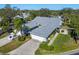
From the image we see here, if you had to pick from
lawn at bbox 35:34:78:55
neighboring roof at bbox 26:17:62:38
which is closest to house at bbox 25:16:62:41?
neighboring roof at bbox 26:17:62:38

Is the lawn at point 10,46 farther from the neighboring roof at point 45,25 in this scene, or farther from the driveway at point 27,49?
the neighboring roof at point 45,25

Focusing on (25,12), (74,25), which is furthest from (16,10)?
(74,25)

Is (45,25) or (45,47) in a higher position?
(45,25)

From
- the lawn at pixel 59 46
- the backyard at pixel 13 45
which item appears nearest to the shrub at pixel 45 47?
the lawn at pixel 59 46

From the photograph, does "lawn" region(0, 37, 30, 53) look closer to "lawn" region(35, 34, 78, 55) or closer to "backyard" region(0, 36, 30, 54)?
"backyard" region(0, 36, 30, 54)

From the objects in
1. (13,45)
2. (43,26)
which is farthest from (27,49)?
(43,26)

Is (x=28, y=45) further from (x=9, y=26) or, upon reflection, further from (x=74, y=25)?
(x=74, y=25)

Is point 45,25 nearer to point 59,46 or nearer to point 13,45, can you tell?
point 59,46

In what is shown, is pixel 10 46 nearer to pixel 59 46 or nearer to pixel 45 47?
pixel 45 47
